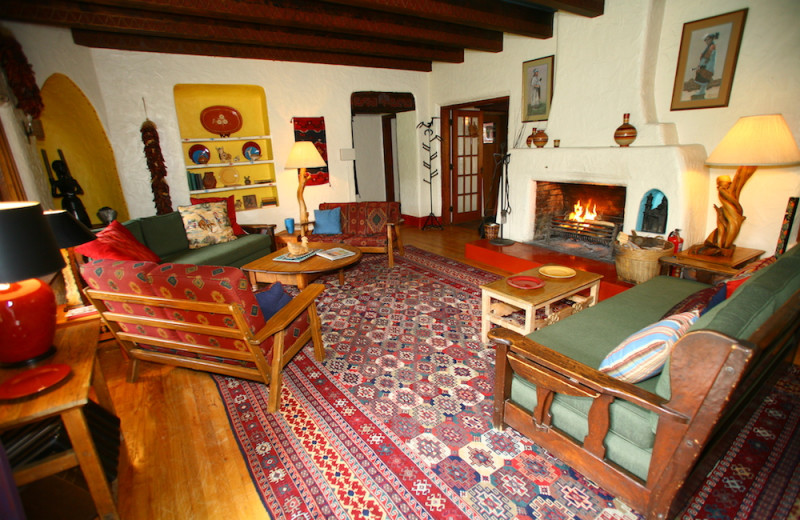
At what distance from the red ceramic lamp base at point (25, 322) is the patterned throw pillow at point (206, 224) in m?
2.78

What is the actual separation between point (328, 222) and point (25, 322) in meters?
3.49

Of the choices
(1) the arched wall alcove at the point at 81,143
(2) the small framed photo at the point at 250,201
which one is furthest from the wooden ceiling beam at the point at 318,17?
(2) the small framed photo at the point at 250,201

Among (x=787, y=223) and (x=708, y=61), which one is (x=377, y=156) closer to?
A: (x=708, y=61)

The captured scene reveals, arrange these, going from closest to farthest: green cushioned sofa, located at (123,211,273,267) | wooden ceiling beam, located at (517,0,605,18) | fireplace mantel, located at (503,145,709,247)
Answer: fireplace mantel, located at (503,145,709,247), wooden ceiling beam, located at (517,0,605,18), green cushioned sofa, located at (123,211,273,267)

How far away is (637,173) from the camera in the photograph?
142 inches

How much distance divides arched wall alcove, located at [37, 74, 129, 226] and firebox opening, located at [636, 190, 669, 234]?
224 inches

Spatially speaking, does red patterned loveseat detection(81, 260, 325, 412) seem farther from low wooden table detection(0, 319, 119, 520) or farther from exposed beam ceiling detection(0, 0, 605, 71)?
exposed beam ceiling detection(0, 0, 605, 71)

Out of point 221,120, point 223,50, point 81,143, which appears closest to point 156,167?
point 81,143

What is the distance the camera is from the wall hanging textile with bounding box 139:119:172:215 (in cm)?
441

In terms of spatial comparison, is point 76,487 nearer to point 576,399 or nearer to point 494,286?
point 576,399

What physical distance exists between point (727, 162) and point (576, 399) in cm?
231

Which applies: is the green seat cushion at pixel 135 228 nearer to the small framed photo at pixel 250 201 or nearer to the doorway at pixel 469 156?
the small framed photo at pixel 250 201

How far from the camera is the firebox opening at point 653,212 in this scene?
350 cm

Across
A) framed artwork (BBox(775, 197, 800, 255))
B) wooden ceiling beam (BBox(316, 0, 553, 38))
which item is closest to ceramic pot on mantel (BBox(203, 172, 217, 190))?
wooden ceiling beam (BBox(316, 0, 553, 38))
